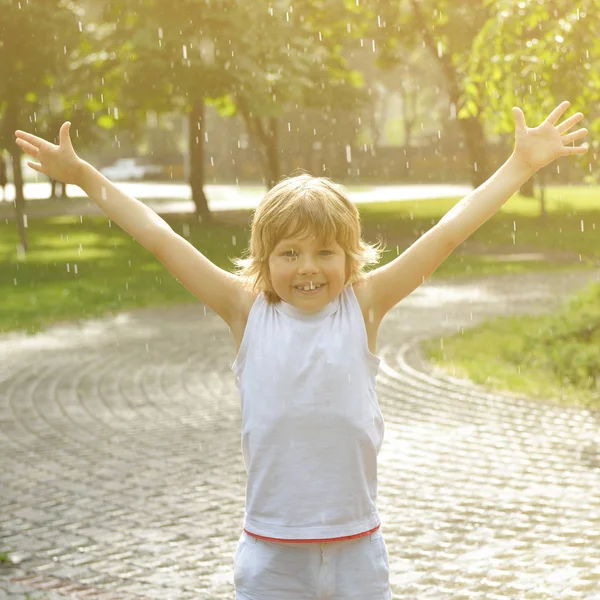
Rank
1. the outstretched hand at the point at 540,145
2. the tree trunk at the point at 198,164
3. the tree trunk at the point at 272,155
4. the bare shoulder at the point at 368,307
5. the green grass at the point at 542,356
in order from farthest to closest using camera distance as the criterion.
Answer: the tree trunk at the point at 272,155 < the tree trunk at the point at 198,164 < the green grass at the point at 542,356 < the outstretched hand at the point at 540,145 < the bare shoulder at the point at 368,307

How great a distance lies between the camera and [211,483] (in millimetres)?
7293

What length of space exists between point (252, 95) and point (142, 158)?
61.3 meters

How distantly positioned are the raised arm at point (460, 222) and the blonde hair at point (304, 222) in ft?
0.28

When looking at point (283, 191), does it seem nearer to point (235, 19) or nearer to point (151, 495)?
point (151, 495)

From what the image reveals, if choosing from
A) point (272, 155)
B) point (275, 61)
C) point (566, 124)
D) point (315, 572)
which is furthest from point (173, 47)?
point (315, 572)

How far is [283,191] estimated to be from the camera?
9.73 ft

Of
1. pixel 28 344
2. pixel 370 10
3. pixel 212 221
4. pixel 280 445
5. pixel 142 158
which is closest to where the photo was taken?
pixel 280 445

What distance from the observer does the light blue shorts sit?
110 inches

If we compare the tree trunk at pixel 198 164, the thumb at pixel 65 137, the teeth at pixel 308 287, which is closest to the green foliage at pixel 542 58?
the thumb at pixel 65 137

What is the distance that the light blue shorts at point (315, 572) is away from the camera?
9.15ft

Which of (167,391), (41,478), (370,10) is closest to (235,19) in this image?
(370,10)

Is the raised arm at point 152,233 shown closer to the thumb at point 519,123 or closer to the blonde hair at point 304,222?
the blonde hair at point 304,222

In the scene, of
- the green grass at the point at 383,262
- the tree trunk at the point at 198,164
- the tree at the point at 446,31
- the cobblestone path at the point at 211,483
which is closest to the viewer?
the cobblestone path at the point at 211,483

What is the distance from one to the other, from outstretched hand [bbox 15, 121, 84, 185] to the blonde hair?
0.56 meters
